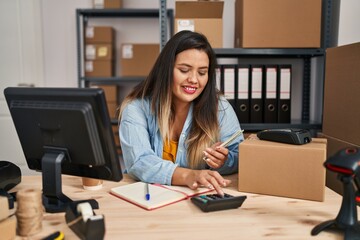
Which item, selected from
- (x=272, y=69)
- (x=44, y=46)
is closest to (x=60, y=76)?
(x=44, y=46)

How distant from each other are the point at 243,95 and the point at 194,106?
1.97 ft

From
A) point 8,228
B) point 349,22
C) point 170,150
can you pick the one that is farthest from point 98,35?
point 8,228

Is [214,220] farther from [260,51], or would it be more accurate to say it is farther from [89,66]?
[89,66]

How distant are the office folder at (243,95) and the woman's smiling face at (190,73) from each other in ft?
1.96

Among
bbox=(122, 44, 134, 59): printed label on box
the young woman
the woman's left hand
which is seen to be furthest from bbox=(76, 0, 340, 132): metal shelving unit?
the woman's left hand

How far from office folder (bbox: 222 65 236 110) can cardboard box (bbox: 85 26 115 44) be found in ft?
4.25

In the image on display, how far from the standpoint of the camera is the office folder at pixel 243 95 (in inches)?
79.1

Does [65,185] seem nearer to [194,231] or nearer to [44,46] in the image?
[194,231]

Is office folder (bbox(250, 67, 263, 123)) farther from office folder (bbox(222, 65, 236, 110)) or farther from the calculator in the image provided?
the calculator

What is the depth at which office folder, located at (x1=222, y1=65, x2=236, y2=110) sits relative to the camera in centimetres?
201

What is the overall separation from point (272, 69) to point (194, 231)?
144 cm

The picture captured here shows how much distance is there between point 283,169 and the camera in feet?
3.39

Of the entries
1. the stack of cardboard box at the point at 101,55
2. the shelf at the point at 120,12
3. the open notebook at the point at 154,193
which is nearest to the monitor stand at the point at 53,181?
the open notebook at the point at 154,193

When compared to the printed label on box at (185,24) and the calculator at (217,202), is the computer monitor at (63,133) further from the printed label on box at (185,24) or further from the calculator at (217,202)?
the printed label on box at (185,24)
